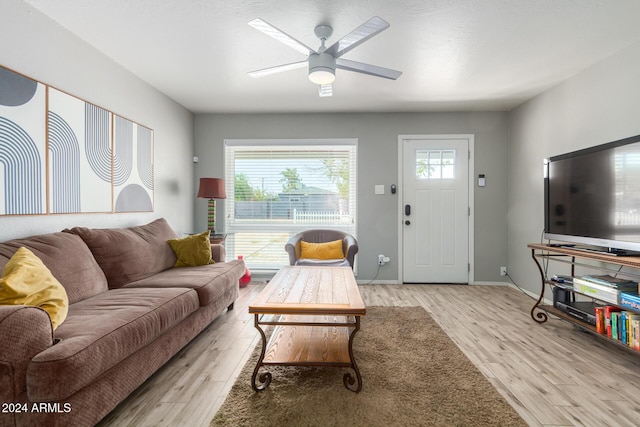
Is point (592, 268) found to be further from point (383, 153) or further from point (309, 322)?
point (383, 153)

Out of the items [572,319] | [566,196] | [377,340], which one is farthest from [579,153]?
[377,340]

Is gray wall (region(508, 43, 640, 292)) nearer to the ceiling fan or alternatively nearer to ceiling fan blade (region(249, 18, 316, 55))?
the ceiling fan

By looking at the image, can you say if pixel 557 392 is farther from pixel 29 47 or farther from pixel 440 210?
pixel 29 47

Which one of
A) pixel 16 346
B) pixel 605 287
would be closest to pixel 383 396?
pixel 16 346

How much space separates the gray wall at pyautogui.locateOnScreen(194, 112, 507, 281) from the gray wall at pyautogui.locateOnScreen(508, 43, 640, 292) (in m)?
0.20

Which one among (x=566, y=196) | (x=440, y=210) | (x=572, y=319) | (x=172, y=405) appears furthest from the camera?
(x=440, y=210)

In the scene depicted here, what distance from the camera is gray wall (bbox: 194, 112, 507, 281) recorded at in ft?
14.4

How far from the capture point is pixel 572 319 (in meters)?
2.56

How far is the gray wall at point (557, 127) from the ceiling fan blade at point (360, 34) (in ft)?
7.71

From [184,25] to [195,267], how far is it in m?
2.11

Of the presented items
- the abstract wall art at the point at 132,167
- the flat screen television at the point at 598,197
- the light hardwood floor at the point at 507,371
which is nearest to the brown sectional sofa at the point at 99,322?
the light hardwood floor at the point at 507,371

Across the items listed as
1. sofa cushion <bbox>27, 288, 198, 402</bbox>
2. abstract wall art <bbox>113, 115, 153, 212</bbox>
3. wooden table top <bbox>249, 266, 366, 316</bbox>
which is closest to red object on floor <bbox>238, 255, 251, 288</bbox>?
abstract wall art <bbox>113, 115, 153, 212</bbox>

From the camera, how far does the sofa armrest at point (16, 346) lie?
117cm

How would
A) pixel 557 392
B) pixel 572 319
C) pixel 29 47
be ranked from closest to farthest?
pixel 557 392
pixel 29 47
pixel 572 319
